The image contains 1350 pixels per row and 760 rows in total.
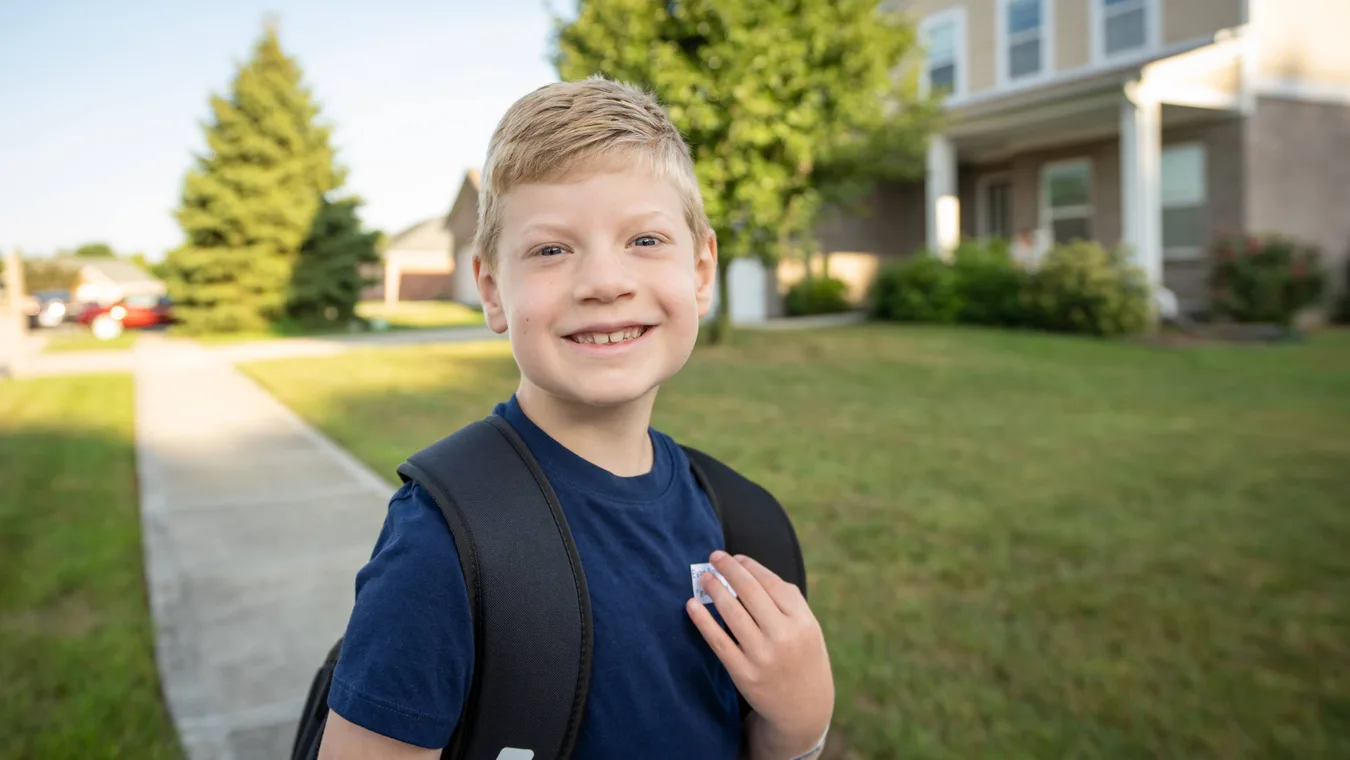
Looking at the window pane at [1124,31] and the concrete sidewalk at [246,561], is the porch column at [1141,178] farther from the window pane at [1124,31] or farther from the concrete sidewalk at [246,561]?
the concrete sidewalk at [246,561]

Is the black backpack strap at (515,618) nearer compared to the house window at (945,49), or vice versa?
the black backpack strap at (515,618)

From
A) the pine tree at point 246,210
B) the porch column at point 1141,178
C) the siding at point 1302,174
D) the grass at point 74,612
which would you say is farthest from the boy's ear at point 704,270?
the pine tree at point 246,210

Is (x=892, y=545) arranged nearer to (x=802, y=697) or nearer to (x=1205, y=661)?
(x=1205, y=661)

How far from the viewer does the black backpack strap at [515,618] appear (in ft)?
3.57

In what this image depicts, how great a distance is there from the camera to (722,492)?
58.4 inches

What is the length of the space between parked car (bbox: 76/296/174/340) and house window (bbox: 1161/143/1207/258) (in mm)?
23881

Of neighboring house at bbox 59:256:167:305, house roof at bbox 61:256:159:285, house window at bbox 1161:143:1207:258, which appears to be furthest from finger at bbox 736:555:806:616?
house roof at bbox 61:256:159:285

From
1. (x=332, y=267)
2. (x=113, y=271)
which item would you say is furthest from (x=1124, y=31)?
(x=113, y=271)

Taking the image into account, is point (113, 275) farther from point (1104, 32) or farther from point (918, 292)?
point (1104, 32)

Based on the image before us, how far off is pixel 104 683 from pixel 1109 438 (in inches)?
237

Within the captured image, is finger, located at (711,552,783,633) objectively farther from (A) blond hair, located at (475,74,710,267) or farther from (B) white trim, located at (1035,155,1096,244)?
(B) white trim, located at (1035,155,1096,244)

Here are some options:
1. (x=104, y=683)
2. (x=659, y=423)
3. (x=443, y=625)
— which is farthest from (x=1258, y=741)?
(x=659, y=423)

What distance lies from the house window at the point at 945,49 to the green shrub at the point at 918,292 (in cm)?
475

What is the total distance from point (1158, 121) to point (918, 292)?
4.77 m
